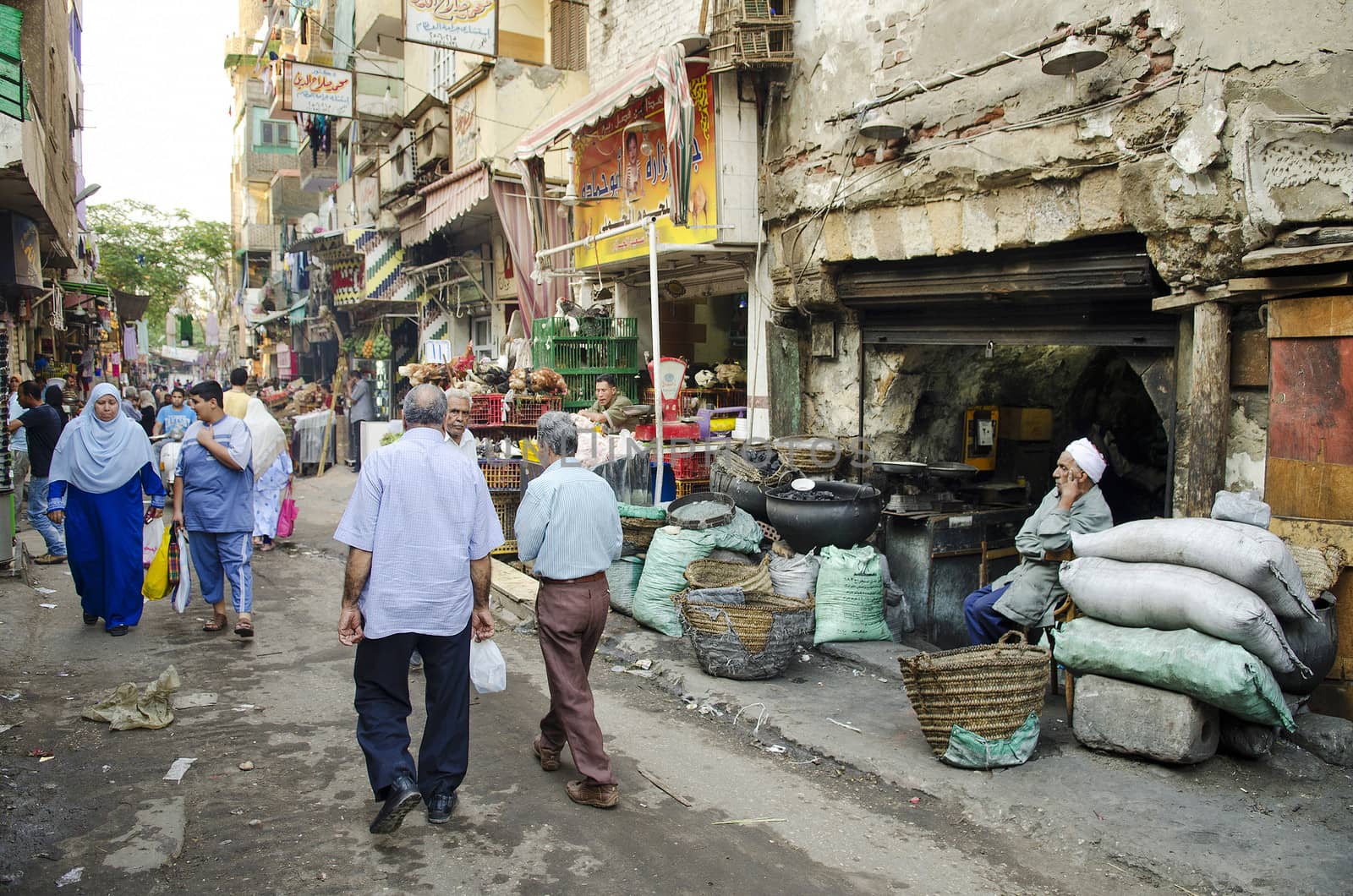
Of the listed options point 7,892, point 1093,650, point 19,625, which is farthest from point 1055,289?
point 19,625

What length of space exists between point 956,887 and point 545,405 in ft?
25.9

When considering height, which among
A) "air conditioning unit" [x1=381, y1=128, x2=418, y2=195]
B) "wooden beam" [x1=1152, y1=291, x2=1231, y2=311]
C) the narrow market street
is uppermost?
"air conditioning unit" [x1=381, y1=128, x2=418, y2=195]

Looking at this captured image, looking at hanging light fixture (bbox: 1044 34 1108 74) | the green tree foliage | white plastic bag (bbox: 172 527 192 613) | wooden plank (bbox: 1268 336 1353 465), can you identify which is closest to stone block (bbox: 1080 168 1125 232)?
hanging light fixture (bbox: 1044 34 1108 74)

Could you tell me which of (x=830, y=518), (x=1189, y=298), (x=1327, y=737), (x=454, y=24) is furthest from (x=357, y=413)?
(x=1327, y=737)

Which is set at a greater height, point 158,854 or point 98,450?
point 98,450

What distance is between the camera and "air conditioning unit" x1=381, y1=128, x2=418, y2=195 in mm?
17630

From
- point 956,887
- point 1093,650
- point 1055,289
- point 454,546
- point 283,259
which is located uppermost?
point 283,259

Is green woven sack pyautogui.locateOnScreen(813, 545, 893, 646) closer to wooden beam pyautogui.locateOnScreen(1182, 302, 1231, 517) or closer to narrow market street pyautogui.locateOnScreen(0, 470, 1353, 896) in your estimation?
narrow market street pyautogui.locateOnScreen(0, 470, 1353, 896)

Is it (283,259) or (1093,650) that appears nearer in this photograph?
(1093,650)

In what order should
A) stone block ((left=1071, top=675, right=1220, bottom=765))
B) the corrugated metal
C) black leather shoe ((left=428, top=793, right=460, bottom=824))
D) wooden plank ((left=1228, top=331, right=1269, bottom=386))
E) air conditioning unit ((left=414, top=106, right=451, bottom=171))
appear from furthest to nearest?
air conditioning unit ((left=414, top=106, right=451, bottom=171))
the corrugated metal
wooden plank ((left=1228, top=331, right=1269, bottom=386))
stone block ((left=1071, top=675, right=1220, bottom=765))
black leather shoe ((left=428, top=793, right=460, bottom=824))

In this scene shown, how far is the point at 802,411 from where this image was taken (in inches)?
355

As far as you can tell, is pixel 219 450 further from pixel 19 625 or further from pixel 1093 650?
pixel 1093 650

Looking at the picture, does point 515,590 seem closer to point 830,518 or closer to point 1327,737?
point 830,518

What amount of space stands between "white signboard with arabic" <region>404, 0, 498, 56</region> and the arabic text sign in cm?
212
